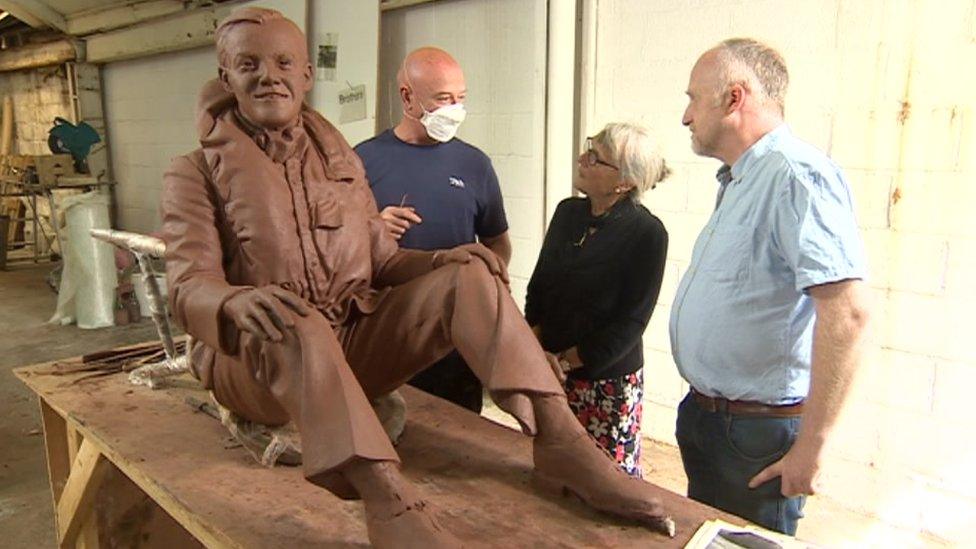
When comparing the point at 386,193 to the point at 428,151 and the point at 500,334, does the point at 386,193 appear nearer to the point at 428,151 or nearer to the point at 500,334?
the point at 428,151

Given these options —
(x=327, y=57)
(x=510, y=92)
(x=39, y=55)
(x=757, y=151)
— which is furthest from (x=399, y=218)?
(x=39, y=55)

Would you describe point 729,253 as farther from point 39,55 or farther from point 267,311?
point 39,55

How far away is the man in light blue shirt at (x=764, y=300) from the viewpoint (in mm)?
1220

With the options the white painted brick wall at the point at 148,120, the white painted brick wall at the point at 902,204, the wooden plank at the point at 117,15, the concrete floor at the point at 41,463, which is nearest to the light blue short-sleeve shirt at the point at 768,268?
the white painted brick wall at the point at 902,204

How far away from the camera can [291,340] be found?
112cm

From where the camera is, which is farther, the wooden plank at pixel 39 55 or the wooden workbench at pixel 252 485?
the wooden plank at pixel 39 55

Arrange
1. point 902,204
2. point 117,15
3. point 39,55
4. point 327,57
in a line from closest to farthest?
point 902,204, point 327,57, point 117,15, point 39,55

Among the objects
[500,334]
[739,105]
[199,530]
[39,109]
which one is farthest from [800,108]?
[39,109]

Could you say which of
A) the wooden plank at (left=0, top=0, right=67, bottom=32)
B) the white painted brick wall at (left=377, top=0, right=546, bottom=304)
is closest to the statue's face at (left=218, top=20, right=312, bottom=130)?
the white painted brick wall at (left=377, top=0, right=546, bottom=304)

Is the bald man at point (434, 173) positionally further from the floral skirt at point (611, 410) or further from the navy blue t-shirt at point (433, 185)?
the floral skirt at point (611, 410)

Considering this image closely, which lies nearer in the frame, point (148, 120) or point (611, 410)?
point (611, 410)

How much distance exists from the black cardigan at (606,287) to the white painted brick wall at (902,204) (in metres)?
0.70

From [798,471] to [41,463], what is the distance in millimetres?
2961

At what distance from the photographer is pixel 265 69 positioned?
1.31 m
